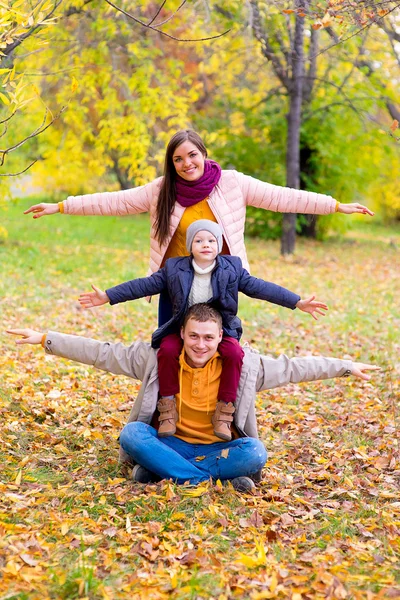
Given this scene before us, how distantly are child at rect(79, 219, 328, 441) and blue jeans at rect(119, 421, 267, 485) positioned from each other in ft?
0.29

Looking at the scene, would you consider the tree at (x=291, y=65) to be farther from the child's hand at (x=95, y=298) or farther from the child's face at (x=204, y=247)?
the child's hand at (x=95, y=298)

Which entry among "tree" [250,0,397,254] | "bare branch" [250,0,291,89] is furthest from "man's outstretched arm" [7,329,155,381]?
"tree" [250,0,397,254]

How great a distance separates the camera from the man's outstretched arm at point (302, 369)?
4277 mm

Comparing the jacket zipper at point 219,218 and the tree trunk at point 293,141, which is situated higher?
the tree trunk at point 293,141

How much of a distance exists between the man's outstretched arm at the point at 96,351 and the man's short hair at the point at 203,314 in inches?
15.9

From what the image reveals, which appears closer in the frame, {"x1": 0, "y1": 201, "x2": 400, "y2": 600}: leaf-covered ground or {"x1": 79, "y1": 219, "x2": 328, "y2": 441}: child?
{"x1": 0, "y1": 201, "x2": 400, "y2": 600}: leaf-covered ground

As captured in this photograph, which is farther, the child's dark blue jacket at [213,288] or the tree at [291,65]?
the tree at [291,65]

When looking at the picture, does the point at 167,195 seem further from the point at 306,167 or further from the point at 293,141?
the point at 306,167

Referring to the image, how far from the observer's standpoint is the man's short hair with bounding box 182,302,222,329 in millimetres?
4055

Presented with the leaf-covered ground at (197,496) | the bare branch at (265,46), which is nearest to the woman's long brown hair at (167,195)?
the leaf-covered ground at (197,496)

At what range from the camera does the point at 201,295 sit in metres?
4.20

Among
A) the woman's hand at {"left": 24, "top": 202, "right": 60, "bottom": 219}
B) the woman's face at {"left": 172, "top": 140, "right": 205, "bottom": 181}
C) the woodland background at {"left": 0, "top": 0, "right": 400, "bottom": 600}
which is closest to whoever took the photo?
the woodland background at {"left": 0, "top": 0, "right": 400, "bottom": 600}

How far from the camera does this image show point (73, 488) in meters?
4.21

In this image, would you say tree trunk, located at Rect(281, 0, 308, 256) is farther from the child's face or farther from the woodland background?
the child's face
